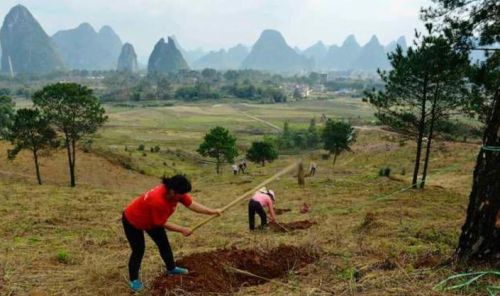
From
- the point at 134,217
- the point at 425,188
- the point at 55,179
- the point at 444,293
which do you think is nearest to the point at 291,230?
the point at 134,217

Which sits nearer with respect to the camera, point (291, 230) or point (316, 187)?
point (291, 230)

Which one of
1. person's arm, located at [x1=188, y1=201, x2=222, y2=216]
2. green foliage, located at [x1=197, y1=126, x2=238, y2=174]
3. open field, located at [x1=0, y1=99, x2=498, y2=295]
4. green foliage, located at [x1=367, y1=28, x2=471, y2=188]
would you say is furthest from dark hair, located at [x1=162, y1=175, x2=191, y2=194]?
green foliage, located at [x1=197, y1=126, x2=238, y2=174]

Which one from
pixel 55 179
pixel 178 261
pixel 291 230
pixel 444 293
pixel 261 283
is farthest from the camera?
pixel 55 179

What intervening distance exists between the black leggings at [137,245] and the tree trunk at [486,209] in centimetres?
330

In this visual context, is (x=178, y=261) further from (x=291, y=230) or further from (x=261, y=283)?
(x=291, y=230)

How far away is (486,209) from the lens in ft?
15.5

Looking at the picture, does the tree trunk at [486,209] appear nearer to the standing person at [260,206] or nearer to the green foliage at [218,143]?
the standing person at [260,206]

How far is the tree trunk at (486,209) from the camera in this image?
4.66 m

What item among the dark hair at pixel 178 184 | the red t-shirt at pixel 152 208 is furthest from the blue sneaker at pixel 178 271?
the dark hair at pixel 178 184

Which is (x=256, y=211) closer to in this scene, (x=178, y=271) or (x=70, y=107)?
(x=178, y=271)

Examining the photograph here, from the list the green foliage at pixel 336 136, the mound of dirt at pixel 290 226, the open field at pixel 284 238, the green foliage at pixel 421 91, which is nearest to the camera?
the open field at pixel 284 238

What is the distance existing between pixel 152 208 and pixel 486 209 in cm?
356

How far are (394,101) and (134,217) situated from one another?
17.2 meters

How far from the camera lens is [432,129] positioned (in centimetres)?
2019
